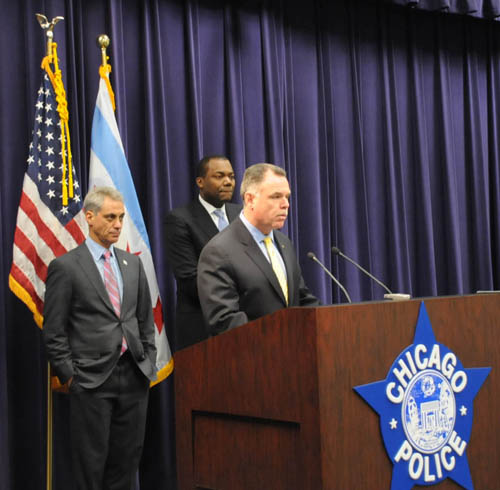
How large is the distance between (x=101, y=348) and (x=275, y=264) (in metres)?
1.01

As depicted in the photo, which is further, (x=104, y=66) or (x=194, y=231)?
(x=104, y=66)

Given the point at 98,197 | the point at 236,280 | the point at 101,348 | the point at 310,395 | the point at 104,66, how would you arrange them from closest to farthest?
the point at 310,395
the point at 236,280
the point at 101,348
the point at 98,197
the point at 104,66

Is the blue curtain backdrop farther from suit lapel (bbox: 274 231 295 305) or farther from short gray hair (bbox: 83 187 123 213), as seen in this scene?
suit lapel (bbox: 274 231 295 305)

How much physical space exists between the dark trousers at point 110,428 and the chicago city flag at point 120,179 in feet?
1.79

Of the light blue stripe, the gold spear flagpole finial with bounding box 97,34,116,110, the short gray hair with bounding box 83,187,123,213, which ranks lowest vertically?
the short gray hair with bounding box 83,187,123,213

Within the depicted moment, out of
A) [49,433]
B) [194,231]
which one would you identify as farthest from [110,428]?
[194,231]

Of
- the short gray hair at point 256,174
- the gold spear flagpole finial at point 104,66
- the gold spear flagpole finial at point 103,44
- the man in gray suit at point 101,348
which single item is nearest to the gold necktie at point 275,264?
the short gray hair at point 256,174

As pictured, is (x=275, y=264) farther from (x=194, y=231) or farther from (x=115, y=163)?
(x=115, y=163)

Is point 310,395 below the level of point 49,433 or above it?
above

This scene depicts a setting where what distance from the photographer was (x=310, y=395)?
200 centimetres

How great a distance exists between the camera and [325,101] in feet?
18.3

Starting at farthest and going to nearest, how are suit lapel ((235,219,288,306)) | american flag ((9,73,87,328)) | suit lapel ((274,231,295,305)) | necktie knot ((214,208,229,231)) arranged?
necktie knot ((214,208,229,231))
american flag ((9,73,87,328))
suit lapel ((274,231,295,305))
suit lapel ((235,219,288,306))

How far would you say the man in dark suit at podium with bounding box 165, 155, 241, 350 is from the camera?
3.88 m

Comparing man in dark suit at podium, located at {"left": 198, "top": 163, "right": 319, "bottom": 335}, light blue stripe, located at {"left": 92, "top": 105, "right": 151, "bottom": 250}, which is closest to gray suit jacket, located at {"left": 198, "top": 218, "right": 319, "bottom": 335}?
man in dark suit at podium, located at {"left": 198, "top": 163, "right": 319, "bottom": 335}
